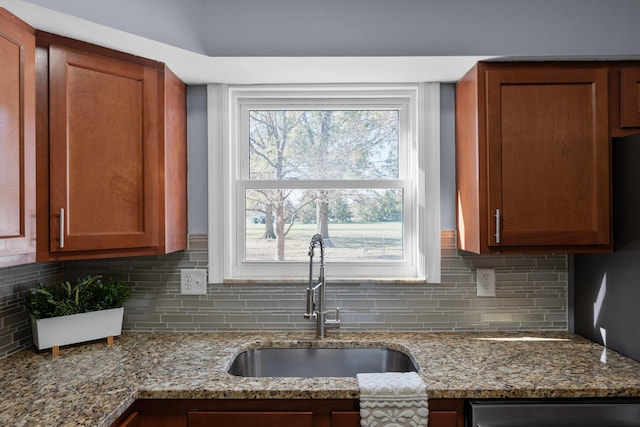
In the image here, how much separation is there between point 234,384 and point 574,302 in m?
1.57

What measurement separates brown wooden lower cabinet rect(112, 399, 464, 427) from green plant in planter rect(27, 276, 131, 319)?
57 centimetres

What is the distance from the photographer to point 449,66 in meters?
1.82

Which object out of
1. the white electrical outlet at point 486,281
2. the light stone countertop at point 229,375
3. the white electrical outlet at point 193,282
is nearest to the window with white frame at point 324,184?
the white electrical outlet at point 193,282

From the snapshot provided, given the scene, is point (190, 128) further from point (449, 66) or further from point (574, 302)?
point (574, 302)

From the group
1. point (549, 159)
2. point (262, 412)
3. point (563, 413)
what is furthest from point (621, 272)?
point (262, 412)

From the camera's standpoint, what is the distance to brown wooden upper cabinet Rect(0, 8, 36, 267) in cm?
130

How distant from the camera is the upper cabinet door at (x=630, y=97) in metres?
1.71

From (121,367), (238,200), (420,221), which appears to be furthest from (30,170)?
(420,221)

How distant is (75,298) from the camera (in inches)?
68.9

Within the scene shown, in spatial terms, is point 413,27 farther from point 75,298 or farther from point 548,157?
point 75,298

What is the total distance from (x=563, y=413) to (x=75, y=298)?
1.81m

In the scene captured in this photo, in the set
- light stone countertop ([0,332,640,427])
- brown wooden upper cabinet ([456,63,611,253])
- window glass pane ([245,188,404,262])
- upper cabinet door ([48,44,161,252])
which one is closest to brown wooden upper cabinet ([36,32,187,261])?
upper cabinet door ([48,44,161,252])

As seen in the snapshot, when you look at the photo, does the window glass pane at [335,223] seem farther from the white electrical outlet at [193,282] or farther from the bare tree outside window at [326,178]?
the white electrical outlet at [193,282]

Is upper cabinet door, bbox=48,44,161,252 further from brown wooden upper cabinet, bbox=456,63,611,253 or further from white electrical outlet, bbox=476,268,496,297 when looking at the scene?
white electrical outlet, bbox=476,268,496,297
